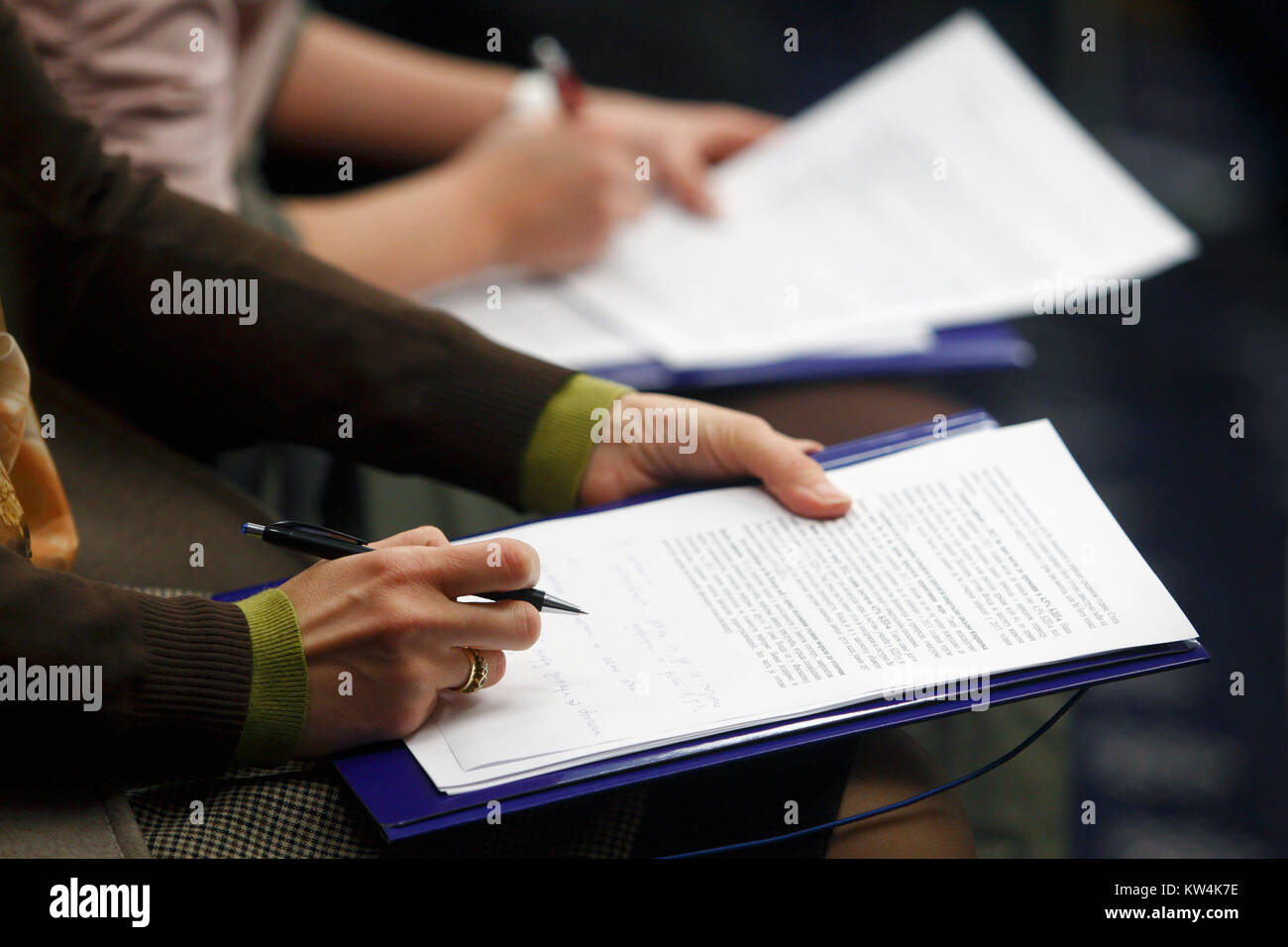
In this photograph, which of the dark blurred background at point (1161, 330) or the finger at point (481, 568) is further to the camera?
the dark blurred background at point (1161, 330)

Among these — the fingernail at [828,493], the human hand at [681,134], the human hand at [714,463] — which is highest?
the human hand at [681,134]

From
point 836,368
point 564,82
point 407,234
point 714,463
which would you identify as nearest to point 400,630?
point 714,463

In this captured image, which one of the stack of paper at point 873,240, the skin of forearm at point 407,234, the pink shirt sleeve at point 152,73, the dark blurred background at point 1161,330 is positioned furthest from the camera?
the dark blurred background at point 1161,330

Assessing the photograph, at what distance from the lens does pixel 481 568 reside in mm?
593

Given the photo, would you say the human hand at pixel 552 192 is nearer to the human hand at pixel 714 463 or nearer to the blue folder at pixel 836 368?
the blue folder at pixel 836 368

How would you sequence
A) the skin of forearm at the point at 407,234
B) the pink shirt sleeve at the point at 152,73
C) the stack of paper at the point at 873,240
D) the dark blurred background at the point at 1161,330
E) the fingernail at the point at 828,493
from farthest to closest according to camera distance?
the dark blurred background at the point at 1161,330, the skin of forearm at the point at 407,234, the stack of paper at the point at 873,240, the pink shirt sleeve at the point at 152,73, the fingernail at the point at 828,493

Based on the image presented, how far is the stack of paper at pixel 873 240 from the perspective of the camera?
3.43ft

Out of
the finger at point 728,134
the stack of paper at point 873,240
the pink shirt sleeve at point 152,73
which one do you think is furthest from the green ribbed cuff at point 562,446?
the finger at point 728,134

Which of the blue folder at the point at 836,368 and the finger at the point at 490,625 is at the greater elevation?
the blue folder at the point at 836,368

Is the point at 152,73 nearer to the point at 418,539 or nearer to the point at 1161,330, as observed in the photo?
the point at 418,539

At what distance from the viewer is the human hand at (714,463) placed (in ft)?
2.31

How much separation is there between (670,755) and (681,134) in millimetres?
854

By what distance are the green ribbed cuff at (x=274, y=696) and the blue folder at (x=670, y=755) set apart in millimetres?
30
